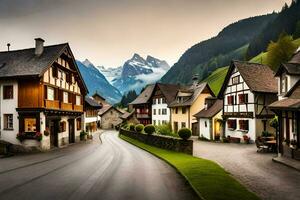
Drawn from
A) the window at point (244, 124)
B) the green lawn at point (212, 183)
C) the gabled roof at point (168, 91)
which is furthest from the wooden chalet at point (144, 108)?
the green lawn at point (212, 183)

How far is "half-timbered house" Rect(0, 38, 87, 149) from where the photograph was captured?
1264 inches

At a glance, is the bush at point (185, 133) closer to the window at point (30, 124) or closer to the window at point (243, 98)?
the window at point (243, 98)

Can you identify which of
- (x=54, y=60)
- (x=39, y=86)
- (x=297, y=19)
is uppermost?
(x=297, y=19)

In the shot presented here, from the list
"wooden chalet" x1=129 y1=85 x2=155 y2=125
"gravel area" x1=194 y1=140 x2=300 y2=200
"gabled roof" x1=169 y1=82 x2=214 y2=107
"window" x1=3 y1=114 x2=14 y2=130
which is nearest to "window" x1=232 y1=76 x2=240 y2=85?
"gabled roof" x1=169 y1=82 x2=214 y2=107

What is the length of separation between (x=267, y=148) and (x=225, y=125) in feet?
50.1

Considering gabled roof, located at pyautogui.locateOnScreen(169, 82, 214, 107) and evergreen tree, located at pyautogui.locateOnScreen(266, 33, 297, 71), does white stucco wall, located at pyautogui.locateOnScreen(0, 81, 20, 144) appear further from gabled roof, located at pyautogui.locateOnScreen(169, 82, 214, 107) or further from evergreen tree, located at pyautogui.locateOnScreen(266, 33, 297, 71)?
evergreen tree, located at pyautogui.locateOnScreen(266, 33, 297, 71)

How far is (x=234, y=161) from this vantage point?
922 inches

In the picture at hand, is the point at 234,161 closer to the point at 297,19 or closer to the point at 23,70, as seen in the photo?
the point at 23,70

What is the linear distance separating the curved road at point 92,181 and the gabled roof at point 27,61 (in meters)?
11.8

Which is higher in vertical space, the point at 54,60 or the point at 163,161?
the point at 54,60

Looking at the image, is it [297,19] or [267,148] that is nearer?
[267,148]

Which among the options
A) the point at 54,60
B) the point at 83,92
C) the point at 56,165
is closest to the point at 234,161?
the point at 56,165

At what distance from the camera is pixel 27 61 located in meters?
35.1

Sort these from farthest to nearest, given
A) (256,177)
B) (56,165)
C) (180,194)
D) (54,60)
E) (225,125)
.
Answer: (225,125)
(54,60)
(56,165)
(256,177)
(180,194)
